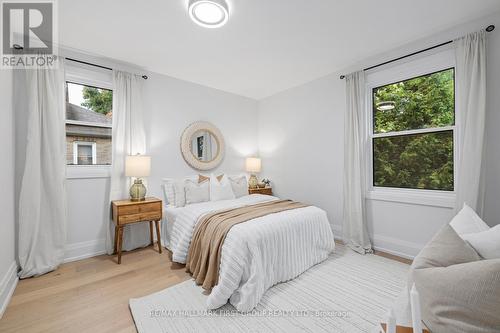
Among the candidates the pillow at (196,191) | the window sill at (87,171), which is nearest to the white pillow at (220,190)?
the pillow at (196,191)

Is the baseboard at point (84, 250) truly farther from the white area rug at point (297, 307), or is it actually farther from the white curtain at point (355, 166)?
the white curtain at point (355, 166)

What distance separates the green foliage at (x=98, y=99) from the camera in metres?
3.01

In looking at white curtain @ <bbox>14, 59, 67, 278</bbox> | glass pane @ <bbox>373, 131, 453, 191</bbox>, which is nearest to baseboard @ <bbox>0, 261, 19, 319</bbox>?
white curtain @ <bbox>14, 59, 67, 278</bbox>

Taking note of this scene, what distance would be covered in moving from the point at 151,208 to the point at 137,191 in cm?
31

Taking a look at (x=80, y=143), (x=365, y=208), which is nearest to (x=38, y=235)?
(x=80, y=143)

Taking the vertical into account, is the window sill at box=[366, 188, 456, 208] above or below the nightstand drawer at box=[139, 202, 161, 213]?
above

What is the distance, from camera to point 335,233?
3.61 meters

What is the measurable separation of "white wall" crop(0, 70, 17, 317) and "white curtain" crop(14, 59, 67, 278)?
4.4 inches

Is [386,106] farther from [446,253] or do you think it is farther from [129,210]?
[129,210]

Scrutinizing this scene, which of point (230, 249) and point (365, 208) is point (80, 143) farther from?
point (365, 208)

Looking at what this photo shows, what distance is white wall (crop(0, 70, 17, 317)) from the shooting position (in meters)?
1.96

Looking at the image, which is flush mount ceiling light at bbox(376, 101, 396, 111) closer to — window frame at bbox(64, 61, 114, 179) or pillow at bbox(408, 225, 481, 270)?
pillow at bbox(408, 225, 481, 270)

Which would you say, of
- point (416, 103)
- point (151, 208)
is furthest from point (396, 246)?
point (151, 208)

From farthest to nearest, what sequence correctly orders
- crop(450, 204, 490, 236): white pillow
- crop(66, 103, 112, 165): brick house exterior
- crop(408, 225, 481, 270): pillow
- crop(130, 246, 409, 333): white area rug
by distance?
crop(66, 103, 112, 165): brick house exterior < crop(130, 246, 409, 333): white area rug < crop(450, 204, 490, 236): white pillow < crop(408, 225, 481, 270): pillow
